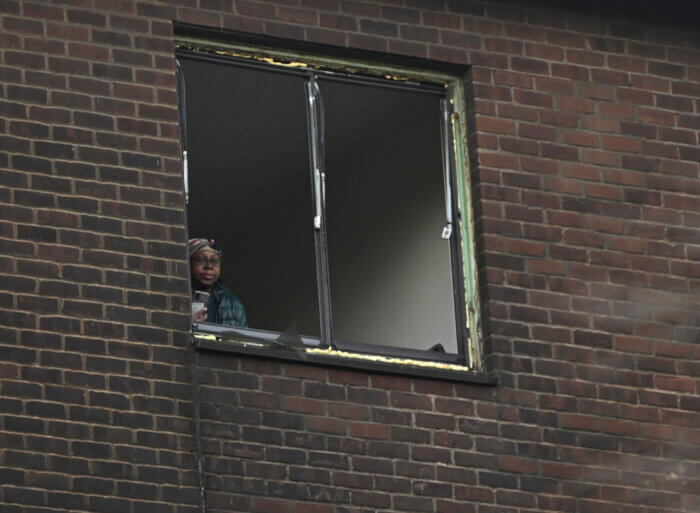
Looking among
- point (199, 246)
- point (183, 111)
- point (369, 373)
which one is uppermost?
point (183, 111)

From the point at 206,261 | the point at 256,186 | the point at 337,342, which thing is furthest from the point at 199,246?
the point at 256,186

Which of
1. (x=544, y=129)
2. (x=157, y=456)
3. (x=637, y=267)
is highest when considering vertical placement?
(x=544, y=129)

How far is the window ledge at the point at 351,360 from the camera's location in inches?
532

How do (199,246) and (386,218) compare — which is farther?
(386,218)

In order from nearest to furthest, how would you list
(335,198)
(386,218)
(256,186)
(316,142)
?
(316,142)
(335,198)
(386,218)
(256,186)

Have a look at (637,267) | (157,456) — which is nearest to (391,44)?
(637,267)

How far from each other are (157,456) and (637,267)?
3.50m

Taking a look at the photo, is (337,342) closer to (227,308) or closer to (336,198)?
(227,308)

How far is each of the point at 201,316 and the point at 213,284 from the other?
43 cm

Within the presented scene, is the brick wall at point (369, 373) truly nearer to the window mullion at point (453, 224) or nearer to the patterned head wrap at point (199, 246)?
the window mullion at point (453, 224)

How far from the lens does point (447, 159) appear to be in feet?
48.4

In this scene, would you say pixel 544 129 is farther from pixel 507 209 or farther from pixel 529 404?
pixel 529 404

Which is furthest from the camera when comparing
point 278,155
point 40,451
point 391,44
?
point 278,155

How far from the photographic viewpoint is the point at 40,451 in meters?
12.8
